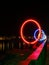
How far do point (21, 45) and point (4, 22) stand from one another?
81.6 ft

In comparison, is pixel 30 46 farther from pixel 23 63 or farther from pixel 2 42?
pixel 23 63

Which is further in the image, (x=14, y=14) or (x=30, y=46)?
(x=14, y=14)

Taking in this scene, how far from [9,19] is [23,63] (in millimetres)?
54317

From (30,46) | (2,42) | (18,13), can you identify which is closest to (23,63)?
(2,42)

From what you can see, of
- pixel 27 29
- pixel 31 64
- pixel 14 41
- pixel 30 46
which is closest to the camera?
pixel 31 64

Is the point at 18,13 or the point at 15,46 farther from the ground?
the point at 18,13

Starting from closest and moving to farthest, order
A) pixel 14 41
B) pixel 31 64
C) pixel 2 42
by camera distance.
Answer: pixel 31 64 → pixel 2 42 → pixel 14 41

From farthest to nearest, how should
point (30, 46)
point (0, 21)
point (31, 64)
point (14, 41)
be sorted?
point (0, 21) → point (14, 41) → point (30, 46) → point (31, 64)

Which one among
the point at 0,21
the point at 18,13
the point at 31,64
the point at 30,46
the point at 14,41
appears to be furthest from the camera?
the point at 0,21

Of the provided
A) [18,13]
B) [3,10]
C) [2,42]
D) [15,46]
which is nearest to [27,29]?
[2,42]

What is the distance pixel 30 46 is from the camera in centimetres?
3694

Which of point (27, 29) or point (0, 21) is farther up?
point (0, 21)

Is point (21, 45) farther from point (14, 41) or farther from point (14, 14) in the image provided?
point (14, 14)

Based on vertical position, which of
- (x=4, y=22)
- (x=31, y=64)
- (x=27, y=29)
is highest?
(x=4, y=22)
